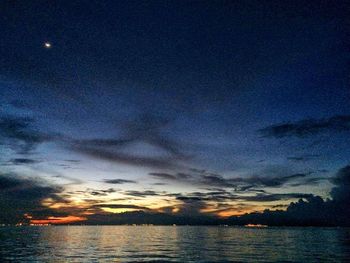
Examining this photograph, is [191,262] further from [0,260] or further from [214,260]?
[0,260]

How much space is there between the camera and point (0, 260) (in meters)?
55.6

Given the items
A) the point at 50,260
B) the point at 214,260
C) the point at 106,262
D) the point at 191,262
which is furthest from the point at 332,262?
the point at 50,260

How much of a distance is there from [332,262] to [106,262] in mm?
40384

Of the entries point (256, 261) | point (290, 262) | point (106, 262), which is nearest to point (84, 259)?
point (106, 262)

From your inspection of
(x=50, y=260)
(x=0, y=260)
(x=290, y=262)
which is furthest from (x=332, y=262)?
(x=0, y=260)

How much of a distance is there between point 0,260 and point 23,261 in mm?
4321

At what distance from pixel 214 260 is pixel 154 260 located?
11167 millimetres

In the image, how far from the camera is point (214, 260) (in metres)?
57.5

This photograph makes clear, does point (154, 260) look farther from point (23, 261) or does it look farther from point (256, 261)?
point (23, 261)

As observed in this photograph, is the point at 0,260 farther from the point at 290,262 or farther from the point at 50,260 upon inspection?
the point at 290,262

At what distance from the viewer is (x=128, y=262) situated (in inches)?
2165

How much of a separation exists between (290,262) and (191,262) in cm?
1803

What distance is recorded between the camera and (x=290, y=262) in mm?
56469

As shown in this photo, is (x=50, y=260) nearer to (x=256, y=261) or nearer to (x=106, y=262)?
(x=106, y=262)
